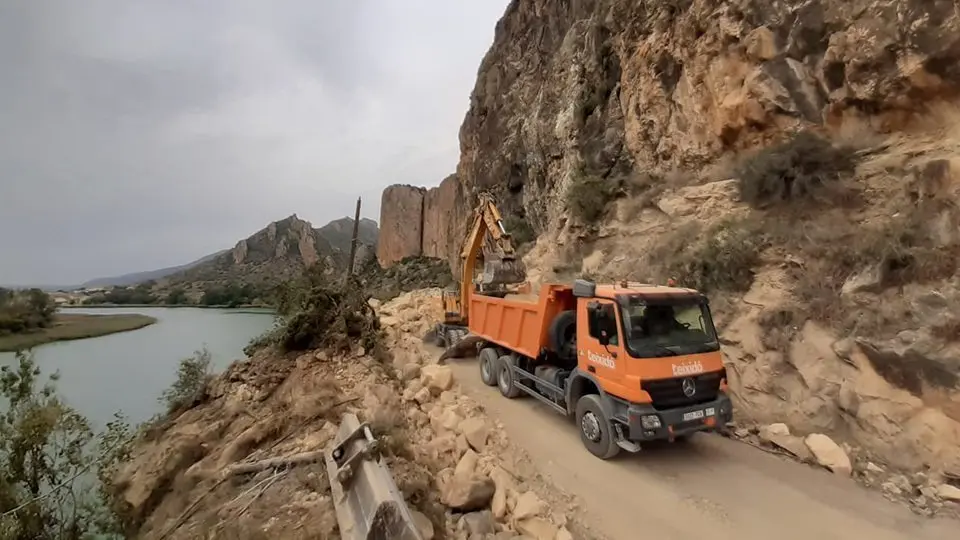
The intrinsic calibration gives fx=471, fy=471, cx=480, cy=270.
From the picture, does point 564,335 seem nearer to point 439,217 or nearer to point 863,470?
point 863,470

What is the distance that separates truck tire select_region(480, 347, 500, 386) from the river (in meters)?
7.57

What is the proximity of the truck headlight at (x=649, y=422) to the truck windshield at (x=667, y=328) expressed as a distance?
2.14 ft

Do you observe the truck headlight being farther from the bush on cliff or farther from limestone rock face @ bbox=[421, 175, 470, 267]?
limestone rock face @ bbox=[421, 175, 470, 267]

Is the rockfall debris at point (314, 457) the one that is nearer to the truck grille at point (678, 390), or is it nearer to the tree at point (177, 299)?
the truck grille at point (678, 390)

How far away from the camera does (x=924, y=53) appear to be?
24.0 ft

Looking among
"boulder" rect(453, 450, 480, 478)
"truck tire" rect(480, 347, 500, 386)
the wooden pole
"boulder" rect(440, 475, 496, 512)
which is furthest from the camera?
the wooden pole

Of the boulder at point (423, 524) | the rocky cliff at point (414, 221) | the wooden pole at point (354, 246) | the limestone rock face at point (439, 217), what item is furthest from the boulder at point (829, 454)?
the rocky cliff at point (414, 221)

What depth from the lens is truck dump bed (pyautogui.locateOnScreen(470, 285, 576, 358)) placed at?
7.07 metres

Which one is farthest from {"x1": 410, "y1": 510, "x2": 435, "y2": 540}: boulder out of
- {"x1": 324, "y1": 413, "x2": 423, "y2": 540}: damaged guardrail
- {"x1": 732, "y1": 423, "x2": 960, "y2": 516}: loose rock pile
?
{"x1": 732, "y1": 423, "x2": 960, "y2": 516}: loose rock pile

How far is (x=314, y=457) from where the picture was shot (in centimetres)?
528

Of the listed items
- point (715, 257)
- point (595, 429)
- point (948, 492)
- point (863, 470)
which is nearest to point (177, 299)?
point (715, 257)

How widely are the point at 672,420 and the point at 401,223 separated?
4967 cm

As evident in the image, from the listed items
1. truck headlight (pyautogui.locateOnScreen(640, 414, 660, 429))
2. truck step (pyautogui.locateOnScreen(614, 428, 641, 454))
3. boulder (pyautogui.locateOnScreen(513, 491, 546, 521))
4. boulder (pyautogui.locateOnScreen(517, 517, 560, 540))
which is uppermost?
truck headlight (pyautogui.locateOnScreen(640, 414, 660, 429))

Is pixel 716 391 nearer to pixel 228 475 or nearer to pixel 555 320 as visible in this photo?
pixel 555 320
